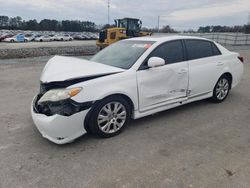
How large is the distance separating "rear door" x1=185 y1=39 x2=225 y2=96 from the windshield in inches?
38.4

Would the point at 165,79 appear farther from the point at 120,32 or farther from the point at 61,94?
the point at 120,32

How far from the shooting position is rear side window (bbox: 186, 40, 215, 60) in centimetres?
458

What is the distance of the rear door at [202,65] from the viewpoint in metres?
4.55

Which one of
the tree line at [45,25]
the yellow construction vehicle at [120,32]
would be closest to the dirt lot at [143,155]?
the yellow construction vehicle at [120,32]

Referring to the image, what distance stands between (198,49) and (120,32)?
49.8ft

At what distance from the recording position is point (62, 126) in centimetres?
310

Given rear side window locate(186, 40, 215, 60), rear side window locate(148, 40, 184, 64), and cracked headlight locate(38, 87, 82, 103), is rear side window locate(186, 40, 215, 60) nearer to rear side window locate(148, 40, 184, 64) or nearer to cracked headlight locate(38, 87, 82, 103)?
rear side window locate(148, 40, 184, 64)

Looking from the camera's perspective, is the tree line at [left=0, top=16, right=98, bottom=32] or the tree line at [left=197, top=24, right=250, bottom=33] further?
the tree line at [left=0, top=16, right=98, bottom=32]

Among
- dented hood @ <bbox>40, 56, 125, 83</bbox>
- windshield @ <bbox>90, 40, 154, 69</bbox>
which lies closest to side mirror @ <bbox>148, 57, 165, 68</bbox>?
windshield @ <bbox>90, 40, 154, 69</bbox>

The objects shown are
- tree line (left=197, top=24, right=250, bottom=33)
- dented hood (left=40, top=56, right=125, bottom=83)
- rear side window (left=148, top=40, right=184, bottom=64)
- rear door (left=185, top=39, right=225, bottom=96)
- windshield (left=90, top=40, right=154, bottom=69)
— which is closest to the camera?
dented hood (left=40, top=56, right=125, bottom=83)

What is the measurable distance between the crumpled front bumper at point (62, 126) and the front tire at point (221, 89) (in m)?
3.16

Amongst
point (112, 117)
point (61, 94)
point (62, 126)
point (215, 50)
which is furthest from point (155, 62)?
point (215, 50)

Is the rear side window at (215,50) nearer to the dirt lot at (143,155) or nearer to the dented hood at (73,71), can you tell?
the dirt lot at (143,155)

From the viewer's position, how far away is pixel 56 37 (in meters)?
49.8
